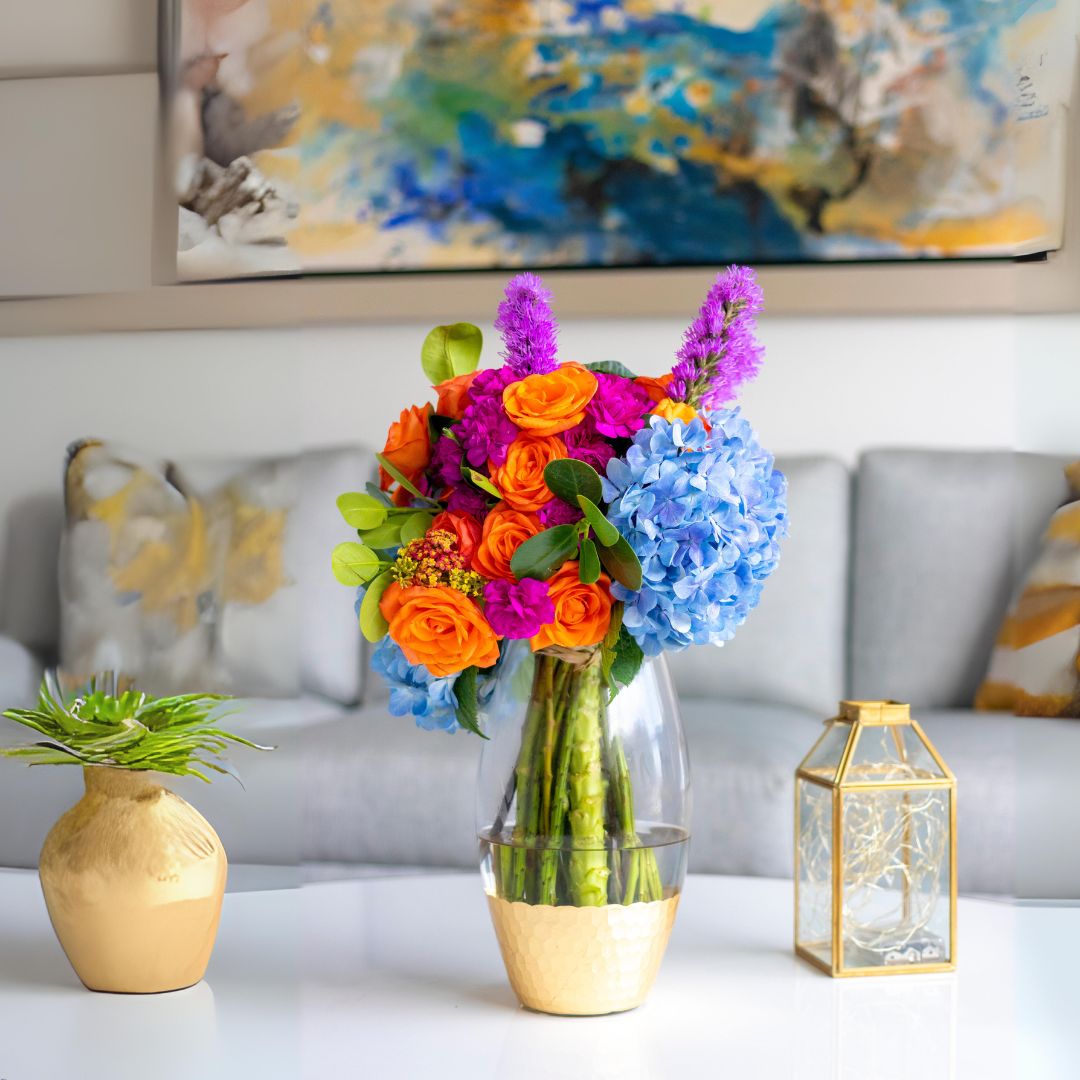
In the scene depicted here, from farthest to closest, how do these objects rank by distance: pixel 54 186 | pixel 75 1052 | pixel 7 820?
pixel 54 186, pixel 7 820, pixel 75 1052

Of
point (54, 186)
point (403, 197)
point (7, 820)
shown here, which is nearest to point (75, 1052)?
point (7, 820)

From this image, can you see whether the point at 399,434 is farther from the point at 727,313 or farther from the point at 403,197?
the point at 403,197

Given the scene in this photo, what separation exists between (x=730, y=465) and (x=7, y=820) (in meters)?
1.52

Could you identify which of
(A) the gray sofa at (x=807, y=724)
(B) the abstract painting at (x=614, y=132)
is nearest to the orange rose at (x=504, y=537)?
(A) the gray sofa at (x=807, y=724)

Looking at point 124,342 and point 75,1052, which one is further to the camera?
point 124,342

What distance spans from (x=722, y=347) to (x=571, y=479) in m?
0.13

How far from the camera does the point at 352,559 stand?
0.76 metres

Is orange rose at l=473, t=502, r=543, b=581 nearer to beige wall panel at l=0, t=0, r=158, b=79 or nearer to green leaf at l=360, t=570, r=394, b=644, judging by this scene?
green leaf at l=360, t=570, r=394, b=644

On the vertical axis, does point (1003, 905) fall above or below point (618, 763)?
below

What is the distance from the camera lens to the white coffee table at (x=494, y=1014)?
27.1 inches

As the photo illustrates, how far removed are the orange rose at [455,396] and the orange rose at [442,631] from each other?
0.12 meters

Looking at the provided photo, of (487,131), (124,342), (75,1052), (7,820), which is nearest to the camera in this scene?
(75,1052)

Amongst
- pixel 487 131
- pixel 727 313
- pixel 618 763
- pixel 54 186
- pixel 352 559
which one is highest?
pixel 487 131

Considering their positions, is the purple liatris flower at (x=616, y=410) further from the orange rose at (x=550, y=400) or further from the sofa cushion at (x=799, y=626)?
the sofa cushion at (x=799, y=626)
